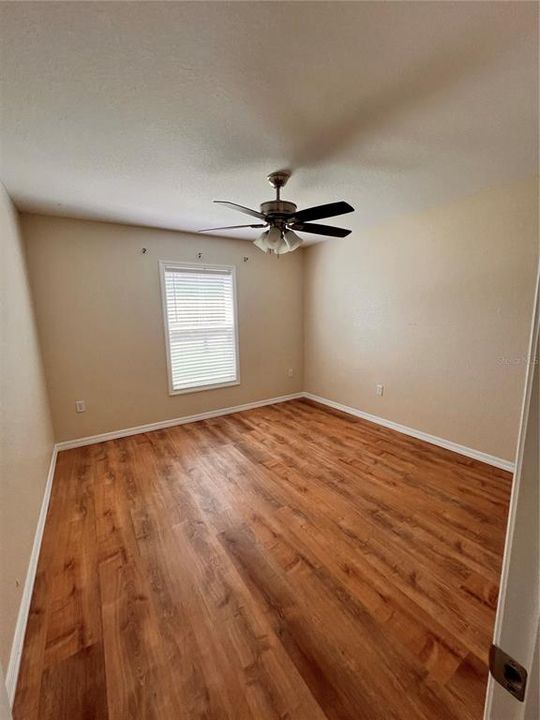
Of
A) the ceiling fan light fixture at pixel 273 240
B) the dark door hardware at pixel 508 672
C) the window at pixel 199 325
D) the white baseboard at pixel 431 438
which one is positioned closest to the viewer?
the dark door hardware at pixel 508 672

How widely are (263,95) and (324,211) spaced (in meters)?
0.70

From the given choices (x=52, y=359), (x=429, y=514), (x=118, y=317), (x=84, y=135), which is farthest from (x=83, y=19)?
(x=429, y=514)

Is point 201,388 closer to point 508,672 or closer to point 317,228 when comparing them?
point 317,228

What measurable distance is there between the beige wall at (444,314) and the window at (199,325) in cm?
147

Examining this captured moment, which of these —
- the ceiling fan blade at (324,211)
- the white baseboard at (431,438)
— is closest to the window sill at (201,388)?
the white baseboard at (431,438)

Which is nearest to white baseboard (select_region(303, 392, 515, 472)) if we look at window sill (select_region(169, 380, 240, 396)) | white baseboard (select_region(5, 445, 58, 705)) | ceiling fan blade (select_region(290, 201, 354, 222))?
window sill (select_region(169, 380, 240, 396))

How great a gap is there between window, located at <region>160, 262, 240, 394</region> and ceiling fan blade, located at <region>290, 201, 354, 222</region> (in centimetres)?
193

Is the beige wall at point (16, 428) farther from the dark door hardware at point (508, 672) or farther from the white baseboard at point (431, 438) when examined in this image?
the white baseboard at point (431, 438)

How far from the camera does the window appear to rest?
355 centimetres

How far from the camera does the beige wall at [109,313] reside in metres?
2.91

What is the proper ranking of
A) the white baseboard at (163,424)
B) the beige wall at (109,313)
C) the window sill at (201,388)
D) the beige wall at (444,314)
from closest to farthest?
1. the beige wall at (444,314)
2. the beige wall at (109,313)
3. the white baseboard at (163,424)
4. the window sill at (201,388)

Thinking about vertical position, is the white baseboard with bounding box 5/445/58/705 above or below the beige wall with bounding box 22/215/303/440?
below

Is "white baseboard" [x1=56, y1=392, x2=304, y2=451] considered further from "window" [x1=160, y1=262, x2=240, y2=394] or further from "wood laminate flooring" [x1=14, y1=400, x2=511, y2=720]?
"wood laminate flooring" [x1=14, y1=400, x2=511, y2=720]

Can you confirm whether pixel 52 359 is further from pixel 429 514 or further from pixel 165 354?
pixel 429 514
